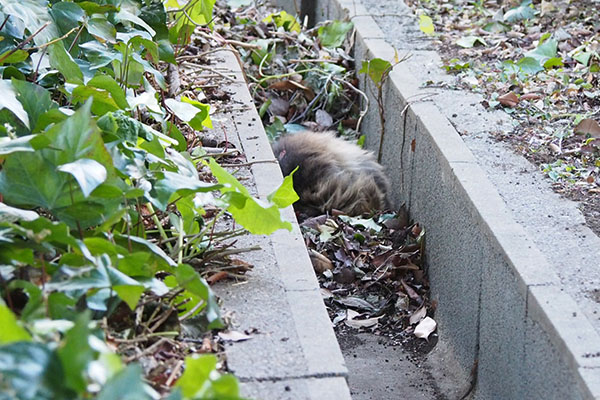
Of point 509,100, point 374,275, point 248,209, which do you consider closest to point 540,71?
point 509,100

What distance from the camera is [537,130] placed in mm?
4098

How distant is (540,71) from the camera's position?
4840 millimetres

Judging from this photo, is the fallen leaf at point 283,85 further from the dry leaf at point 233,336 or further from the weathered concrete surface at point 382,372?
the dry leaf at point 233,336

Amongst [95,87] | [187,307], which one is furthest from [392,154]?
[187,307]

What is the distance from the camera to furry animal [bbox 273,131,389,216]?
4.48m

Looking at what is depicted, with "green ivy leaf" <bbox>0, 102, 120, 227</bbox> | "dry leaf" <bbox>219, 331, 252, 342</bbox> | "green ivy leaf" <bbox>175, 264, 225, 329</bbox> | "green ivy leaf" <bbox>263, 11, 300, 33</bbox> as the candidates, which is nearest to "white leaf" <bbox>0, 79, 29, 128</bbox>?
"green ivy leaf" <bbox>0, 102, 120, 227</bbox>

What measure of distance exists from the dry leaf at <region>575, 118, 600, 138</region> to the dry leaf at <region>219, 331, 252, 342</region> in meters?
2.23

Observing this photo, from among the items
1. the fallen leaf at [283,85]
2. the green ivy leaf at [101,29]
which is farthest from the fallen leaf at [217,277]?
the fallen leaf at [283,85]

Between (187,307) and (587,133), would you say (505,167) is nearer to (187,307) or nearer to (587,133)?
(587,133)

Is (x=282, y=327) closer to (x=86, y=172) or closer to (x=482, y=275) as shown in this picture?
(x=86, y=172)

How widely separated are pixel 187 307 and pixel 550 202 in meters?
1.62

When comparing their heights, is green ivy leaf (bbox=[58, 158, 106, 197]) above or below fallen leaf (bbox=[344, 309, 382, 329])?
above

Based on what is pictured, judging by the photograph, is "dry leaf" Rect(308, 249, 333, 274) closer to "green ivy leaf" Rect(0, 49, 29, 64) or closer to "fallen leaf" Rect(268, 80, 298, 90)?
"green ivy leaf" Rect(0, 49, 29, 64)

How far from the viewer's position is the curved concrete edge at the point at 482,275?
2.59 meters
